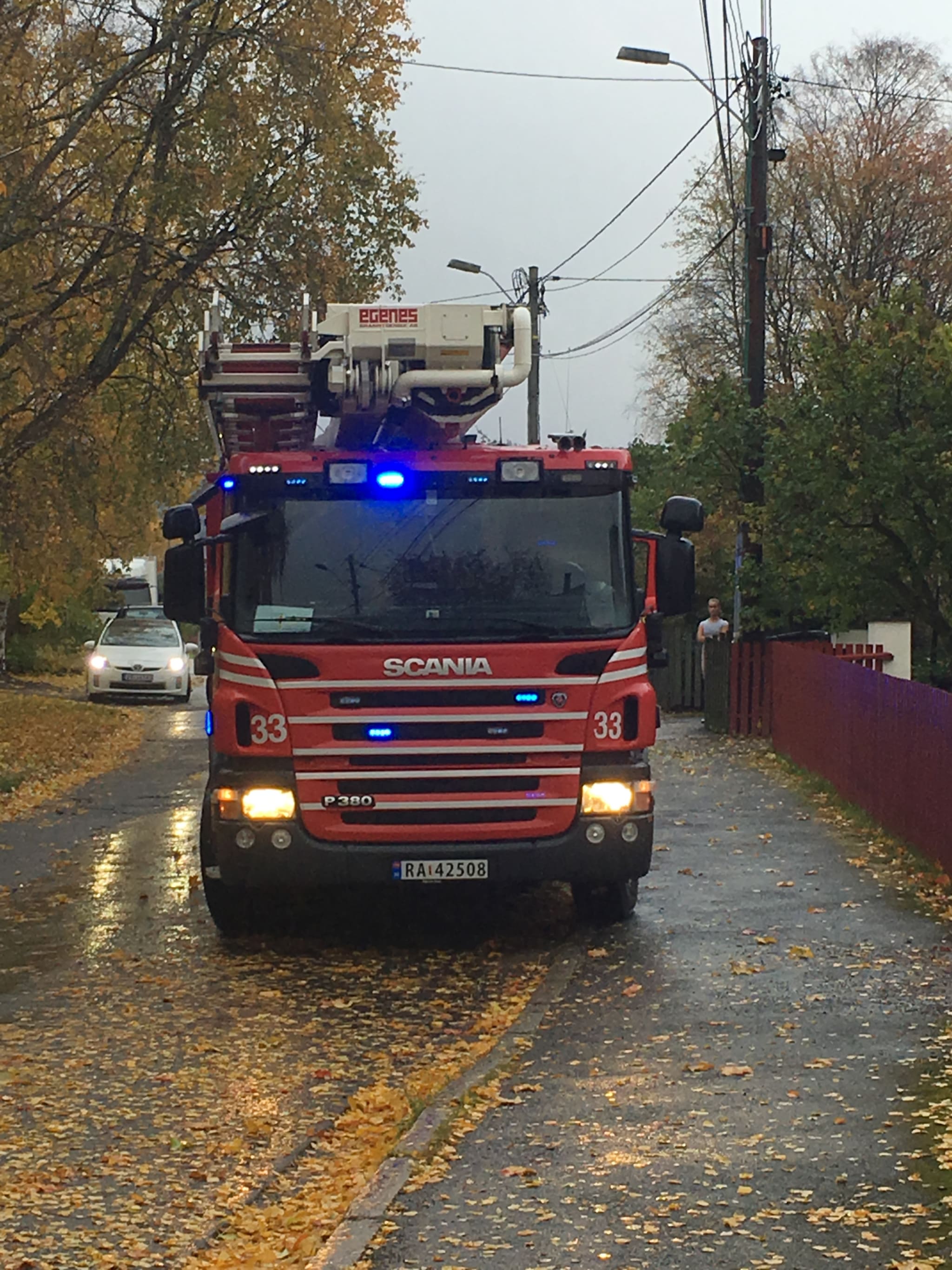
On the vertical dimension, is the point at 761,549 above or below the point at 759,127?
below

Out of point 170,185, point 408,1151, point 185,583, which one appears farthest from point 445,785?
point 170,185

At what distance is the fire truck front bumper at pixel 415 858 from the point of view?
1028 centimetres

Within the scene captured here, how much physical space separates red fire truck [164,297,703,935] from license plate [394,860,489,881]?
0.01m

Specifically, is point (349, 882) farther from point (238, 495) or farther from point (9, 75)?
point (9, 75)

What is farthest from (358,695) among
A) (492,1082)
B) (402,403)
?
(492,1082)

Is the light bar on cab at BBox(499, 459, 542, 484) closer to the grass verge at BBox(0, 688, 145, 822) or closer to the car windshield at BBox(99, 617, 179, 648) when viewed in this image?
the grass verge at BBox(0, 688, 145, 822)

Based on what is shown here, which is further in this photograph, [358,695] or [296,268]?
[296,268]

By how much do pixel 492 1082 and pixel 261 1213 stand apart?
Result: 1647 mm

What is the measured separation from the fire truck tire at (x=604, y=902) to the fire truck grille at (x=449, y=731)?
1321 millimetres

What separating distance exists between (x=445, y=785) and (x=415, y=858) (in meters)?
0.41

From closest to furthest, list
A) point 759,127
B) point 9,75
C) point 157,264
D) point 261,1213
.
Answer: point 261,1213 < point 9,75 < point 157,264 < point 759,127

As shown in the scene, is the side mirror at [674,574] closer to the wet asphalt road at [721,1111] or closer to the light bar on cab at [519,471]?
the light bar on cab at [519,471]

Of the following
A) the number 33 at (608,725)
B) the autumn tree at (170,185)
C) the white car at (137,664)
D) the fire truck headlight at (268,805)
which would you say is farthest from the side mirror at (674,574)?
the white car at (137,664)

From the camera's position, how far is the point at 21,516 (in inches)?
992
